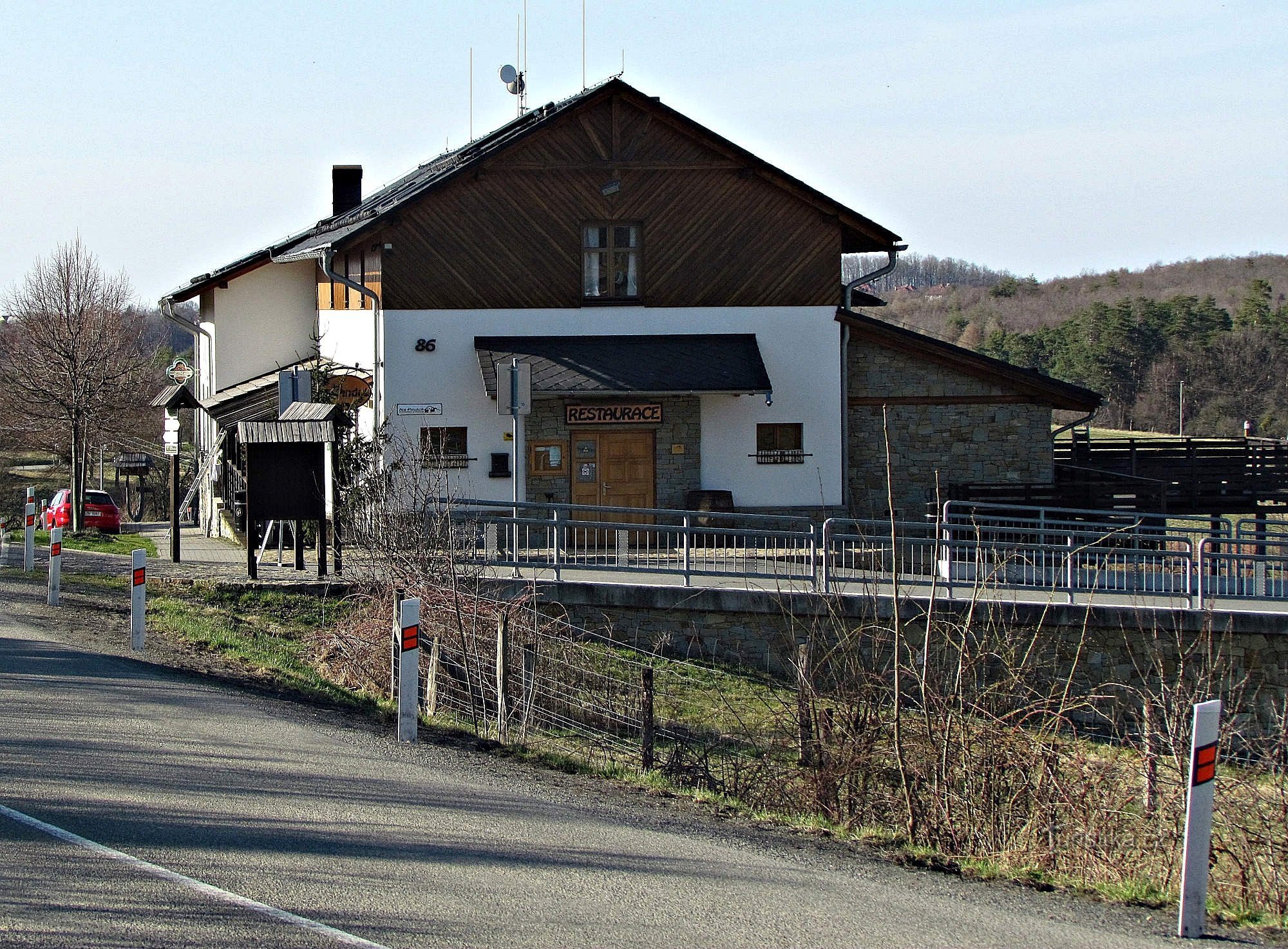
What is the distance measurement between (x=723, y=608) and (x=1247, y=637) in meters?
6.07

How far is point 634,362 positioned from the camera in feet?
75.9

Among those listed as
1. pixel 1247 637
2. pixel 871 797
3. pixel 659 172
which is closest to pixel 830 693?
pixel 871 797

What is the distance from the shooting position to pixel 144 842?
681cm

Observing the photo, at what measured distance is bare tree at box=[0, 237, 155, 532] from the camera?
3478 cm

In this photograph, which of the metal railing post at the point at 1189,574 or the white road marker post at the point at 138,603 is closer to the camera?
the white road marker post at the point at 138,603

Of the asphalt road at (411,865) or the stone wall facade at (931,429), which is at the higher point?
the stone wall facade at (931,429)

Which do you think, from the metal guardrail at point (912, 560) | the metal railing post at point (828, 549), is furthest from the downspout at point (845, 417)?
the metal railing post at point (828, 549)

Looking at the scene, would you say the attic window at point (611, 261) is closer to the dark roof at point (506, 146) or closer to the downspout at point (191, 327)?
the dark roof at point (506, 146)

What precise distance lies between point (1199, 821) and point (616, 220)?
18805 millimetres

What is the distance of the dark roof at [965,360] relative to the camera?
24406mm

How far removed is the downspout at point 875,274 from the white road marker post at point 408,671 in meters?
16.0

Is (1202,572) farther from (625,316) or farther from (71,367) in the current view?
(71,367)

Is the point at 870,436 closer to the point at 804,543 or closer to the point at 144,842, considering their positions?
the point at 804,543

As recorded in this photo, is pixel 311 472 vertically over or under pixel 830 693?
over
